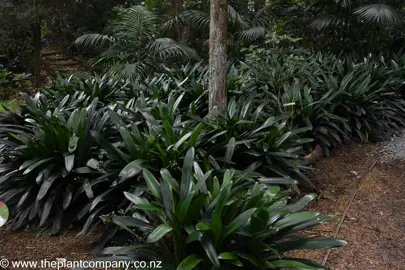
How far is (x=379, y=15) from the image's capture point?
253 inches

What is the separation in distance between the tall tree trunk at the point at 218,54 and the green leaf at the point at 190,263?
82.5 inches

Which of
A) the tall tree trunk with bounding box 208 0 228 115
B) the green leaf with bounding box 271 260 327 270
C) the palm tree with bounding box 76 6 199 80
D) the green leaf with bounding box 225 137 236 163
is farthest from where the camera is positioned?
the palm tree with bounding box 76 6 199 80

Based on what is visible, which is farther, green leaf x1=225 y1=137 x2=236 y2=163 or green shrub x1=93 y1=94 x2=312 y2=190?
green leaf x1=225 y1=137 x2=236 y2=163

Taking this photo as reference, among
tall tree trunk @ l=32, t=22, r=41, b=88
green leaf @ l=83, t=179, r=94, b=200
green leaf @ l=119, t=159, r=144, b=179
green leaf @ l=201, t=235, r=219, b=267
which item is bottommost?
tall tree trunk @ l=32, t=22, r=41, b=88

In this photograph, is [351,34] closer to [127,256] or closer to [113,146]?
[113,146]

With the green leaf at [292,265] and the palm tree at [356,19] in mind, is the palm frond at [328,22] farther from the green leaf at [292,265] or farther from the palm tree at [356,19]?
the green leaf at [292,265]

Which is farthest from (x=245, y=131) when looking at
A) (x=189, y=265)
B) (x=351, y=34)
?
(x=351, y=34)

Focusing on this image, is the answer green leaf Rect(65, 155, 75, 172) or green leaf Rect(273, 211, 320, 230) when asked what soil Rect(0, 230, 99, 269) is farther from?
green leaf Rect(273, 211, 320, 230)

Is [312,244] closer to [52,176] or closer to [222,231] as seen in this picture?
[222,231]

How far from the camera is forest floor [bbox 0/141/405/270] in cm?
254

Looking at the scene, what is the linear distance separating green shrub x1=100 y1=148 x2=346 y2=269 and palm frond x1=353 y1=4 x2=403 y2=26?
547cm

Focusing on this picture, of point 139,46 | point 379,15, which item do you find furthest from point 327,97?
point 139,46

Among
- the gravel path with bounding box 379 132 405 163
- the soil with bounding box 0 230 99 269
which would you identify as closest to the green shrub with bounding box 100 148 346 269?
the soil with bounding box 0 230 99 269

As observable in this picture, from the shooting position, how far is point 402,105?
5.82m
